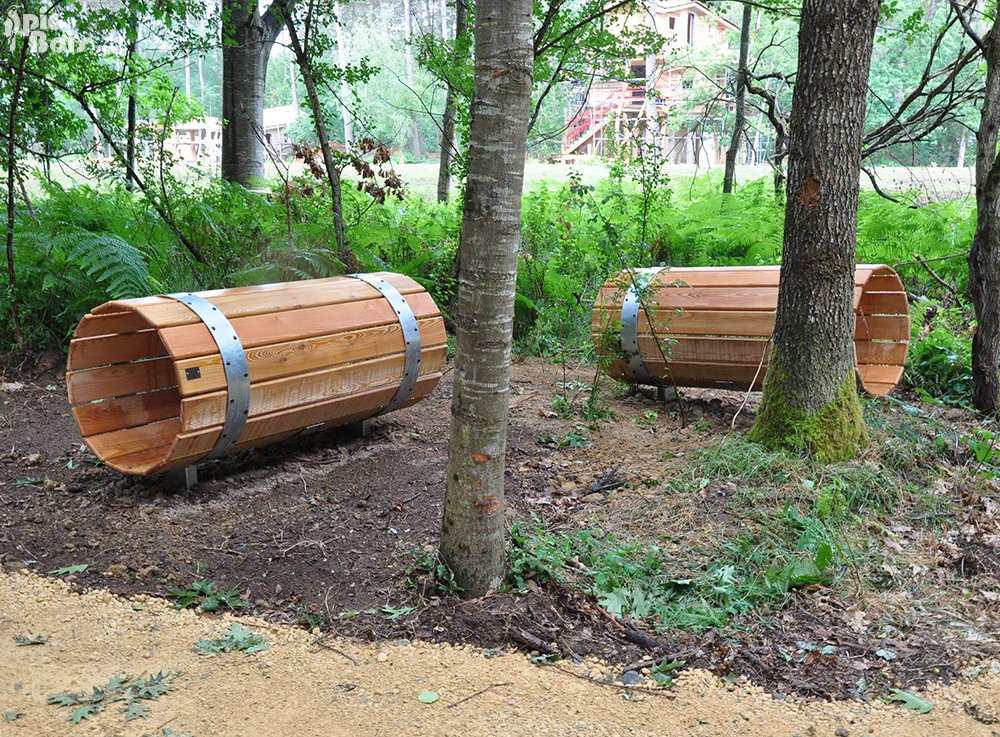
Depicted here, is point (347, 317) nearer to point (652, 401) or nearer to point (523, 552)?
point (523, 552)

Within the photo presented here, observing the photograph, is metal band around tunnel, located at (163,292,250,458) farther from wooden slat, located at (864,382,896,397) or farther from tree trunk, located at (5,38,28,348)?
wooden slat, located at (864,382,896,397)

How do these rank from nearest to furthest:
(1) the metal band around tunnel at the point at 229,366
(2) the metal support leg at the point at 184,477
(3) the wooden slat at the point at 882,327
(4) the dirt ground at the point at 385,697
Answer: (4) the dirt ground at the point at 385,697, (1) the metal band around tunnel at the point at 229,366, (2) the metal support leg at the point at 184,477, (3) the wooden slat at the point at 882,327

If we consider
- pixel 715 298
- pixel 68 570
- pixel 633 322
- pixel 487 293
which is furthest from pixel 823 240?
pixel 68 570

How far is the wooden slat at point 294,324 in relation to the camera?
4.64 meters

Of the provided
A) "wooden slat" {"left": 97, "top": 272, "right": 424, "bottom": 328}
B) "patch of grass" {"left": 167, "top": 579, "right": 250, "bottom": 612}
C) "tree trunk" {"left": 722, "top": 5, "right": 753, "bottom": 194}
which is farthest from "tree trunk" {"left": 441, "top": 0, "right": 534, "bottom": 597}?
"tree trunk" {"left": 722, "top": 5, "right": 753, "bottom": 194}

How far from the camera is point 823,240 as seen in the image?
5270 mm

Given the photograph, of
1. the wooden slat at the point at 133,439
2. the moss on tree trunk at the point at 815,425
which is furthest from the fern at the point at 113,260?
the moss on tree trunk at the point at 815,425

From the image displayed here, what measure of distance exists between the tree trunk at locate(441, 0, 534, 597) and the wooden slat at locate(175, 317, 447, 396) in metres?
1.65

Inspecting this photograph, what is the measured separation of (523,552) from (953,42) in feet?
75.9

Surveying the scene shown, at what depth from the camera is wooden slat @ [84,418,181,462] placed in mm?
5098

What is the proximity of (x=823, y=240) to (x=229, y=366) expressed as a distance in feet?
11.7

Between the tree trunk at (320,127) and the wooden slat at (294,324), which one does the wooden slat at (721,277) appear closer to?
the wooden slat at (294,324)

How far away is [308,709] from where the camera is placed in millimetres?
3039

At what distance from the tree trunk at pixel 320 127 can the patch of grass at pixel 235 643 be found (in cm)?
501
